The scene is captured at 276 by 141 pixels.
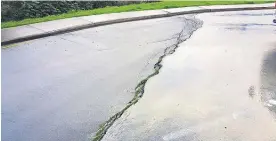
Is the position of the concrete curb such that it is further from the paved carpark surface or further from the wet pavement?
the wet pavement

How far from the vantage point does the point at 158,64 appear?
29.7 ft

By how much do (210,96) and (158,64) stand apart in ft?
6.89

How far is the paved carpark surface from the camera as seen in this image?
5961mm

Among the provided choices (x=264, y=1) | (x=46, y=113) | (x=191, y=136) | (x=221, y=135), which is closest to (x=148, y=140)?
(x=191, y=136)

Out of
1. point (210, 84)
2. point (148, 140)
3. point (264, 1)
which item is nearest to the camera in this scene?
point (148, 140)

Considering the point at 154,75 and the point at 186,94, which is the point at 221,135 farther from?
the point at 154,75

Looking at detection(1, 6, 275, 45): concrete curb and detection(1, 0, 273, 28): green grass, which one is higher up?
detection(1, 0, 273, 28): green grass

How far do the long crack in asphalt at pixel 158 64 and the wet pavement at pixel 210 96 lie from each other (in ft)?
0.33

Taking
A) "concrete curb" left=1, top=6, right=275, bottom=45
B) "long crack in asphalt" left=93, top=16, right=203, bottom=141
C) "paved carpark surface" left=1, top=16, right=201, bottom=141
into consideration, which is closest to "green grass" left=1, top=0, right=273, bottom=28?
"concrete curb" left=1, top=6, right=275, bottom=45

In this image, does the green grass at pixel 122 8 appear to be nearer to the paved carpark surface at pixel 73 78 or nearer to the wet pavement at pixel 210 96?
the paved carpark surface at pixel 73 78

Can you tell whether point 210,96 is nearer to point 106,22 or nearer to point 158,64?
point 158,64

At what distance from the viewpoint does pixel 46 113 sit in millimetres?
6324

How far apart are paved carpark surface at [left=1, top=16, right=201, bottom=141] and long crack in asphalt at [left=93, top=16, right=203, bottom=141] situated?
0.11m

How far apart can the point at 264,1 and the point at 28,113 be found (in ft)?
54.7
